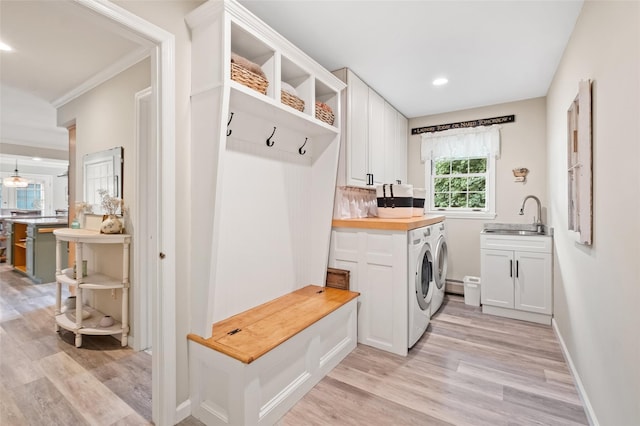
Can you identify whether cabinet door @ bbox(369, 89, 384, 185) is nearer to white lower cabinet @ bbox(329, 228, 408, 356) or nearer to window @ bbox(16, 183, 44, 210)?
white lower cabinet @ bbox(329, 228, 408, 356)

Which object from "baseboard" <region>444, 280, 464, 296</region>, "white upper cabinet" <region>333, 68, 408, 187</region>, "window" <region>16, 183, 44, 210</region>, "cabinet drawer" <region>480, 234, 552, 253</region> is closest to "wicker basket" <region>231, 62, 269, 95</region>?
"white upper cabinet" <region>333, 68, 408, 187</region>

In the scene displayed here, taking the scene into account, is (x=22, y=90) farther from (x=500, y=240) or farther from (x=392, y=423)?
(x=500, y=240)

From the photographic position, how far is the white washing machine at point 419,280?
8.01 ft

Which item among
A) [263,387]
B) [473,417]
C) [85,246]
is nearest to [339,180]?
[263,387]

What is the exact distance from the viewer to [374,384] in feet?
6.59

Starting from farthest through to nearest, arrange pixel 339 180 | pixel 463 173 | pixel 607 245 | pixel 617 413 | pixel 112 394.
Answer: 1. pixel 463 173
2. pixel 339 180
3. pixel 112 394
4. pixel 607 245
5. pixel 617 413

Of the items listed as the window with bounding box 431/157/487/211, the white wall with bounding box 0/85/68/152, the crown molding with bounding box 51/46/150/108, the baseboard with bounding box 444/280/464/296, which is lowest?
the baseboard with bounding box 444/280/464/296

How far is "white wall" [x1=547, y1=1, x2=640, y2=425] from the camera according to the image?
1117 millimetres

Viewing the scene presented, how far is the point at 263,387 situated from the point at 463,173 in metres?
3.74

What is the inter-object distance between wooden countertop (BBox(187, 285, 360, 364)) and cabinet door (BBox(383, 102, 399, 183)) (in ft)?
5.66

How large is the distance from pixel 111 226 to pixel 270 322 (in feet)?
5.49

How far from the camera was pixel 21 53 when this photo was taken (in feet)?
8.16

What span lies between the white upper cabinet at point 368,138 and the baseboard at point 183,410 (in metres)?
1.94

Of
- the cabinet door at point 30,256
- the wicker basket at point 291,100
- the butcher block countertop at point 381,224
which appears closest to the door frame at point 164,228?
the wicker basket at point 291,100
